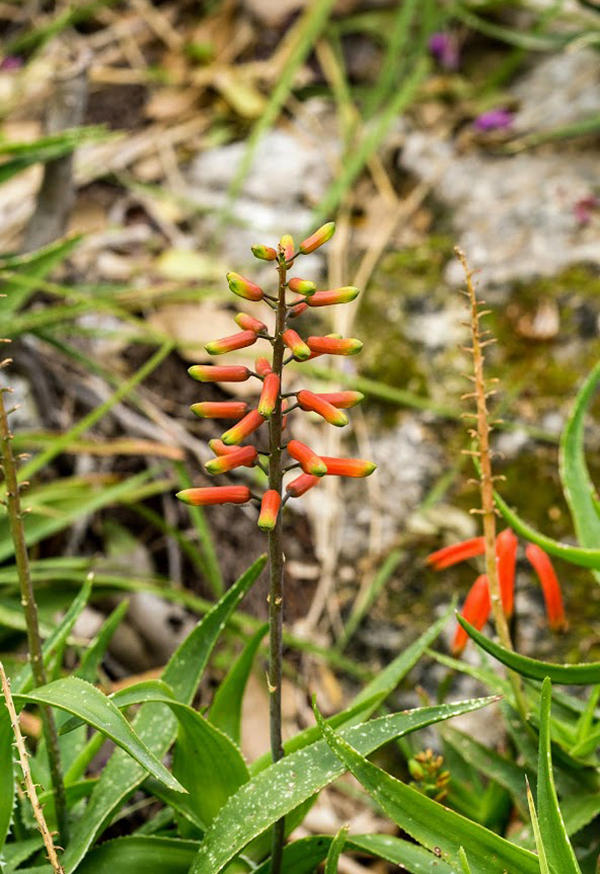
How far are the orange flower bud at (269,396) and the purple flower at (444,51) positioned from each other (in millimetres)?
3069

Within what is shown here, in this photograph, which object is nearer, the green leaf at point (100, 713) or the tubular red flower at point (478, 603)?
the green leaf at point (100, 713)

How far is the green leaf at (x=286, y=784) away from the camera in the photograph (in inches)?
56.3

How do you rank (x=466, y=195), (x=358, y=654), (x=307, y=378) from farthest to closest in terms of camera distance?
(x=466, y=195)
(x=307, y=378)
(x=358, y=654)

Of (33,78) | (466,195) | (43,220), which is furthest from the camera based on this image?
(33,78)

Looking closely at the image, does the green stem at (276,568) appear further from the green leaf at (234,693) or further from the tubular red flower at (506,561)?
the tubular red flower at (506,561)

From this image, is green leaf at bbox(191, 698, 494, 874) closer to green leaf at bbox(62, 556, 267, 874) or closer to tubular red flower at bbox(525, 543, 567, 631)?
green leaf at bbox(62, 556, 267, 874)

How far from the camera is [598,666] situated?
5.12 feet

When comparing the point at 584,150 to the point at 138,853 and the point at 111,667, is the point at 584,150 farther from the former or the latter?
the point at 138,853

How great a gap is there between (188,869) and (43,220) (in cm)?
199

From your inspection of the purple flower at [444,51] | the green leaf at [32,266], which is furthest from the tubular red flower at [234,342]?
the purple flower at [444,51]

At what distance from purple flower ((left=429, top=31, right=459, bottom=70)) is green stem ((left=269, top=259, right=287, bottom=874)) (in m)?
2.98

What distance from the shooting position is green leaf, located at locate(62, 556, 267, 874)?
1596 mm

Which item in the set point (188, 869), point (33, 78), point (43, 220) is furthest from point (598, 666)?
point (33, 78)

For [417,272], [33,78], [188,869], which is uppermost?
[33,78]
